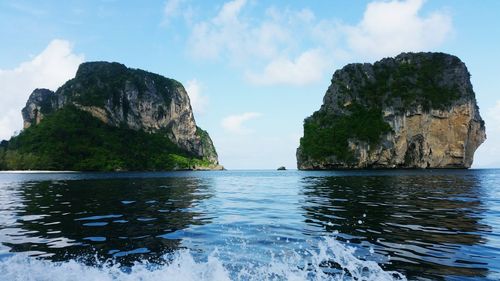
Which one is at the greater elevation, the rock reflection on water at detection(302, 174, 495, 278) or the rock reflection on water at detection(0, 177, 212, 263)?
the rock reflection on water at detection(302, 174, 495, 278)

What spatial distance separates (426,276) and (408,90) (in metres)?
206

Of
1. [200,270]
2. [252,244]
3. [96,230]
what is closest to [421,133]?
[252,244]

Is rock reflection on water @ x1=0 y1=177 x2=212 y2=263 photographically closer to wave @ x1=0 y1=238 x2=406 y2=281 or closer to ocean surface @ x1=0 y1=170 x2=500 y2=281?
ocean surface @ x1=0 y1=170 x2=500 y2=281

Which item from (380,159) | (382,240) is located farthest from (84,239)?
(380,159)

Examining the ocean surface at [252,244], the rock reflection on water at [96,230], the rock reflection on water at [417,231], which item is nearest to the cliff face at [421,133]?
the rock reflection on water at [417,231]

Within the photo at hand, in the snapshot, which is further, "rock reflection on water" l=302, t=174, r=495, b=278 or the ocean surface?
"rock reflection on water" l=302, t=174, r=495, b=278

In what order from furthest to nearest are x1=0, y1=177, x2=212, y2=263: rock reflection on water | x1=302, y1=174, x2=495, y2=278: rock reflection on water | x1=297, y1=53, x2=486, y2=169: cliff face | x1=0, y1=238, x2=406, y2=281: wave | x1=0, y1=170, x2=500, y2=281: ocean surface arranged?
x1=297, y1=53, x2=486, y2=169: cliff face
x1=0, y1=177, x2=212, y2=263: rock reflection on water
x1=302, y1=174, x2=495, y2=278: rock reflection on water
x1=0, y1=170, x2=500, y2=281: ocean surface
x1=0, y1=238, x2=406, y2=281: wave

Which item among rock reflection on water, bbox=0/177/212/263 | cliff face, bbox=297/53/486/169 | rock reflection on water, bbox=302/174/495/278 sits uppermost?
cliff face, bbox=297/53/486/169

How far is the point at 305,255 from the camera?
13.0 meters

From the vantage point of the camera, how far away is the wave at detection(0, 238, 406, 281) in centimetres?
1001

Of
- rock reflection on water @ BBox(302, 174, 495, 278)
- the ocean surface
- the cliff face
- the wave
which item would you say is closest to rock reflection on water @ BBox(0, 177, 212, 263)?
the ocean surface

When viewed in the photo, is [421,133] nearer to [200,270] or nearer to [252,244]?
[252,244]

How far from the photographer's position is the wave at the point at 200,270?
10008 millimetres

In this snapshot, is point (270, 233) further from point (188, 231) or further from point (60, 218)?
point (60, 218)
